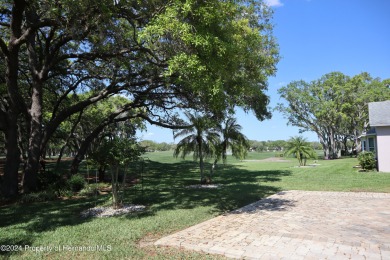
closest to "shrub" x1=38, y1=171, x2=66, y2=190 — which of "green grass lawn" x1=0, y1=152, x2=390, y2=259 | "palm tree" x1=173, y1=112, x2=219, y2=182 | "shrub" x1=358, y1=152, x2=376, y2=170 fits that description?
"green grass lawn" x1=0, y1=152, x2=390, y2=259

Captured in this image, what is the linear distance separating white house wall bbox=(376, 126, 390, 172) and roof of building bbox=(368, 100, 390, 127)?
44cm

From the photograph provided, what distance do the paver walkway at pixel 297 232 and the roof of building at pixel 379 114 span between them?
10.7m

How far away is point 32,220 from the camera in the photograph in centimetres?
880

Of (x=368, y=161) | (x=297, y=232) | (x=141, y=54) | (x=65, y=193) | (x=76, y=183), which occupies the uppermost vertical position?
(x=141, y=54)

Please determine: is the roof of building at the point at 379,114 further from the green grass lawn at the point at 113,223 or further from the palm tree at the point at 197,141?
the palm tree at the point at 197,141

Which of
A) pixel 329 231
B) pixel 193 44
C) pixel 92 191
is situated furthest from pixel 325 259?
pixel 92 191

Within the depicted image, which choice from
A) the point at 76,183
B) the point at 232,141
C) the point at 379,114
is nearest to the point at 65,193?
→ the point at 76,183

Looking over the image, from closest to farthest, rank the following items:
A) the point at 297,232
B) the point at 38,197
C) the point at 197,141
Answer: the point at 297,232 → the point at 38,197 → the point at 197,141

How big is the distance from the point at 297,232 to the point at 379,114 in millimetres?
17129

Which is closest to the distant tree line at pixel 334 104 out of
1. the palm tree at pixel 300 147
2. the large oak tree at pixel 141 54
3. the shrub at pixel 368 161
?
the palm tree at pixel 300 147

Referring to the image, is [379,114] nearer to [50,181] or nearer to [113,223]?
[113,223]

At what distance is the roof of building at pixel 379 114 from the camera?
64.9 ft

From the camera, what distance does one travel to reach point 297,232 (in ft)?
23.5

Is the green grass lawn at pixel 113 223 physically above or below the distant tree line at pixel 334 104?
below
